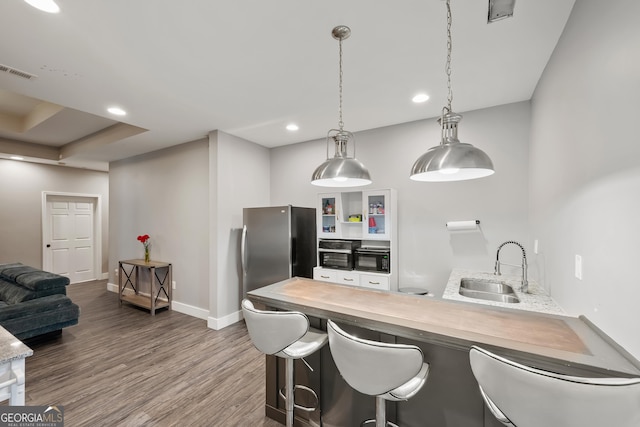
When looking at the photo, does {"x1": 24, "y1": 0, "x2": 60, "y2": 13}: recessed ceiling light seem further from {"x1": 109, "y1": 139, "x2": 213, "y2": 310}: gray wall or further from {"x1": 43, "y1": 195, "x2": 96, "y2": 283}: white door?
{"x1": 43, "y1": 195, "x2": 96, "y2": 283}: white door

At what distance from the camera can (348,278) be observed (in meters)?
3.50

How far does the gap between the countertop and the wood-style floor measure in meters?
1.12

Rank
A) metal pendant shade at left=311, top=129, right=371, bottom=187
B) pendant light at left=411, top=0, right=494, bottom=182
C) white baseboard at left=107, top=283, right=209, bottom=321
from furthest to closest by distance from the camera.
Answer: white baseboard at left=107, top=283, right=209, bottom=321
metal pendant shade at left=311, top=129, right=371, bottom=187
pendant light at left=411, top=0, right=494, bottom=182

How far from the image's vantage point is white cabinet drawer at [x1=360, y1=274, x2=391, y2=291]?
327 cm

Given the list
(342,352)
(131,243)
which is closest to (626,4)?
(342,352)

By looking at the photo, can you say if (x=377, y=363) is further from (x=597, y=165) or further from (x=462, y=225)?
(x=462, y=225)

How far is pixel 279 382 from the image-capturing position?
2.03 metres

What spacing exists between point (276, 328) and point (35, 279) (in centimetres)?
376

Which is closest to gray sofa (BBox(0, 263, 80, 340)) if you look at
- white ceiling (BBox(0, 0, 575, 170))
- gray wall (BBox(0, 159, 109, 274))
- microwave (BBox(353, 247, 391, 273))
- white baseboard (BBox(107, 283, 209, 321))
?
white baseboard (BBox(107, 283, 209, 321))

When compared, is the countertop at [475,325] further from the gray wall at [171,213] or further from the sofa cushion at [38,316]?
the sofa cushion at [38,316]

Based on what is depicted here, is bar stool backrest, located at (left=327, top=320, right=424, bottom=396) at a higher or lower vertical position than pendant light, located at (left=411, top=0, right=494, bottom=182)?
lower

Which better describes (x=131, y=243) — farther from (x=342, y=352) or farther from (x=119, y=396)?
(x=342, y=352)

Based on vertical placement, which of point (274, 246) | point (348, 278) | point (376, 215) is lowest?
point (348, 278)

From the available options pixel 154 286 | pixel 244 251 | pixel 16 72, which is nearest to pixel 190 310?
pixel 154 286
